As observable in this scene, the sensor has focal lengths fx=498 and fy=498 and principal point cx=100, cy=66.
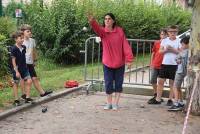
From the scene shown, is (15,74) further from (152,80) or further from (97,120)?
(152,80)

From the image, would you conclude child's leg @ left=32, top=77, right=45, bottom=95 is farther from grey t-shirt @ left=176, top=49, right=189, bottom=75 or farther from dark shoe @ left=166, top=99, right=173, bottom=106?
grey t-shirt @ left=176, top=49, right=189, bottom=75

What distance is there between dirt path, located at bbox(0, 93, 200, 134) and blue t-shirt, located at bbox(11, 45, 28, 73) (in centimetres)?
79

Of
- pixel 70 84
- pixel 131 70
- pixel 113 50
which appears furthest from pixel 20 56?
pixel 131 70

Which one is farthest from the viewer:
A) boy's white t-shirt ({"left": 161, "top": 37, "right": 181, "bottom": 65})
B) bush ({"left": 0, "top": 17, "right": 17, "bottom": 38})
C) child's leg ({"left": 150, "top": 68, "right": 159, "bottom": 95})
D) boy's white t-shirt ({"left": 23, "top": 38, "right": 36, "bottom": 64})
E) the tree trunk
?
bush ({"left": 0, "top": 17, "right": 17, "bottom": 38})

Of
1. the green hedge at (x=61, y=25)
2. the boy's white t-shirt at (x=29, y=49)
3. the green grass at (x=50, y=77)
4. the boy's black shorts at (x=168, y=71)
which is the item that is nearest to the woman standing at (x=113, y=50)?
the boy's black shorts at (x=168, y=71)

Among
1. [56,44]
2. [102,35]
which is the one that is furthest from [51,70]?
[102,35]

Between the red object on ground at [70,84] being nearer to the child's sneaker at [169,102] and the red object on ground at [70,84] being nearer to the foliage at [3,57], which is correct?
the foliage at [3,57]

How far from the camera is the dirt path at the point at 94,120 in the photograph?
771 centimetres

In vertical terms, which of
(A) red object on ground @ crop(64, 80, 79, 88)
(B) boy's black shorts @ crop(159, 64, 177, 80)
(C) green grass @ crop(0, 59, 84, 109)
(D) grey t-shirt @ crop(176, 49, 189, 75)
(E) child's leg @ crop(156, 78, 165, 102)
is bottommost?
(C) green grass @ crop(0, 59, 84, 109)

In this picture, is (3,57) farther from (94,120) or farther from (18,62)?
(94,120)

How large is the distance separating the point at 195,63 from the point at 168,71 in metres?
0.97

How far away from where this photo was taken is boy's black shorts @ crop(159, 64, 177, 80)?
969 centimetres

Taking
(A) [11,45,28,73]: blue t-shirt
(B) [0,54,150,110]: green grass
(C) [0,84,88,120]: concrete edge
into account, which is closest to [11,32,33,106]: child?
(A) [11,45,28,73]: blue t-shirt

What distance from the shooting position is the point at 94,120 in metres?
8.38
